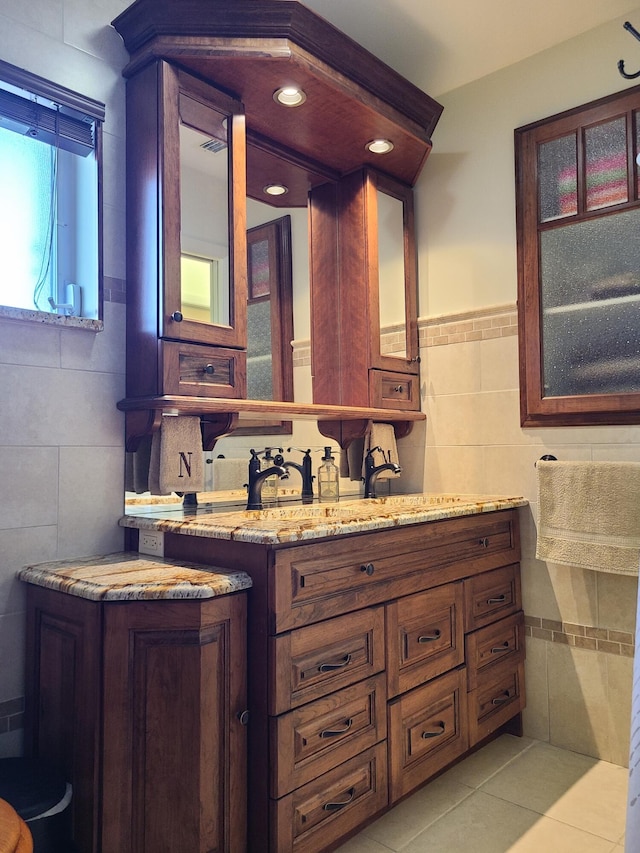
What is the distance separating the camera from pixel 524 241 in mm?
2352

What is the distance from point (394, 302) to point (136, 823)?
194 centimetres

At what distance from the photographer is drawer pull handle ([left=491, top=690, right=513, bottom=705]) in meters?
2.16

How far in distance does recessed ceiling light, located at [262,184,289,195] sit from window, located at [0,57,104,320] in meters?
0.65

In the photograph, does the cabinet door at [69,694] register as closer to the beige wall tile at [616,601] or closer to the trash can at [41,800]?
the trash can at [41,800]

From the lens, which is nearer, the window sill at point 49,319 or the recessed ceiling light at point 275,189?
the window sill at point 49,319

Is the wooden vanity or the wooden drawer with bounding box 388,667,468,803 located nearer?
the wooden vanity

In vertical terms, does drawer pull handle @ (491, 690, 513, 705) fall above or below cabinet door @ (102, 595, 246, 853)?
below

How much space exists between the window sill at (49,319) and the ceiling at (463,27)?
1319mm

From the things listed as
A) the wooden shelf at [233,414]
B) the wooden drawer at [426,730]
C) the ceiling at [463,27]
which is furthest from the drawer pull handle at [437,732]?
the ceiling at [463,27]

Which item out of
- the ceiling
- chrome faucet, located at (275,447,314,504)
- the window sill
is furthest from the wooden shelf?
the ceiling

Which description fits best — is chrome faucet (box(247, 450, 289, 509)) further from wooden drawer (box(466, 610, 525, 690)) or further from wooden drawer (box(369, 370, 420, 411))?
wooden drawer (box(466, 610, 525, 690))

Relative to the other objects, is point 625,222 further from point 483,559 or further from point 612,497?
point 483,559

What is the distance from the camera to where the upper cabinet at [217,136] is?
1738 mm

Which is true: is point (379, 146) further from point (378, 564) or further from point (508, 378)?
point (378, 564)
